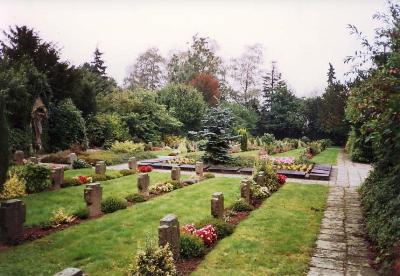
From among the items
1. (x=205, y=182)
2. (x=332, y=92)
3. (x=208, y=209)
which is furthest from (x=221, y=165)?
(x=332, y=92)

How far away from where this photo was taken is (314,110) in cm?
4891

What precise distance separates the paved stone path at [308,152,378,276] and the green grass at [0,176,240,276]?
3018 mm

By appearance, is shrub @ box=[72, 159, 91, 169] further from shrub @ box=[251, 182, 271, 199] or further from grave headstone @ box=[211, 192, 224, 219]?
grave headstone @ box=[211, 192, 224, 219]

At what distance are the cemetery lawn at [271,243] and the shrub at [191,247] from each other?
0.19 metres

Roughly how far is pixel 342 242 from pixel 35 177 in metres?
9.64

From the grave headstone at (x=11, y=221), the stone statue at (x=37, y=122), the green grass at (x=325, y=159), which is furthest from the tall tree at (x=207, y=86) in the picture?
the grave headstone at (x=11, y=221)

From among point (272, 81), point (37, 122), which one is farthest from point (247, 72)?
point (37, 122)

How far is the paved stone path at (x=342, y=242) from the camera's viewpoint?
19.3 ft

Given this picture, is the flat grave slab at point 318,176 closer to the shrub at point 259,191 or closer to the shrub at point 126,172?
the shrub at point 259,191

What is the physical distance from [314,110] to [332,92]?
1069cm

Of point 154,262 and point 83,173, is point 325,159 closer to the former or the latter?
point 83,173

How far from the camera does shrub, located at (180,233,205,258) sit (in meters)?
6.33

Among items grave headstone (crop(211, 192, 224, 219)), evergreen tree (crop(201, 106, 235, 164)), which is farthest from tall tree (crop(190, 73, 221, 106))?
grave headstone (crop(211, 192, 224, 219))

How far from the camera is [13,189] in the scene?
11094mm
